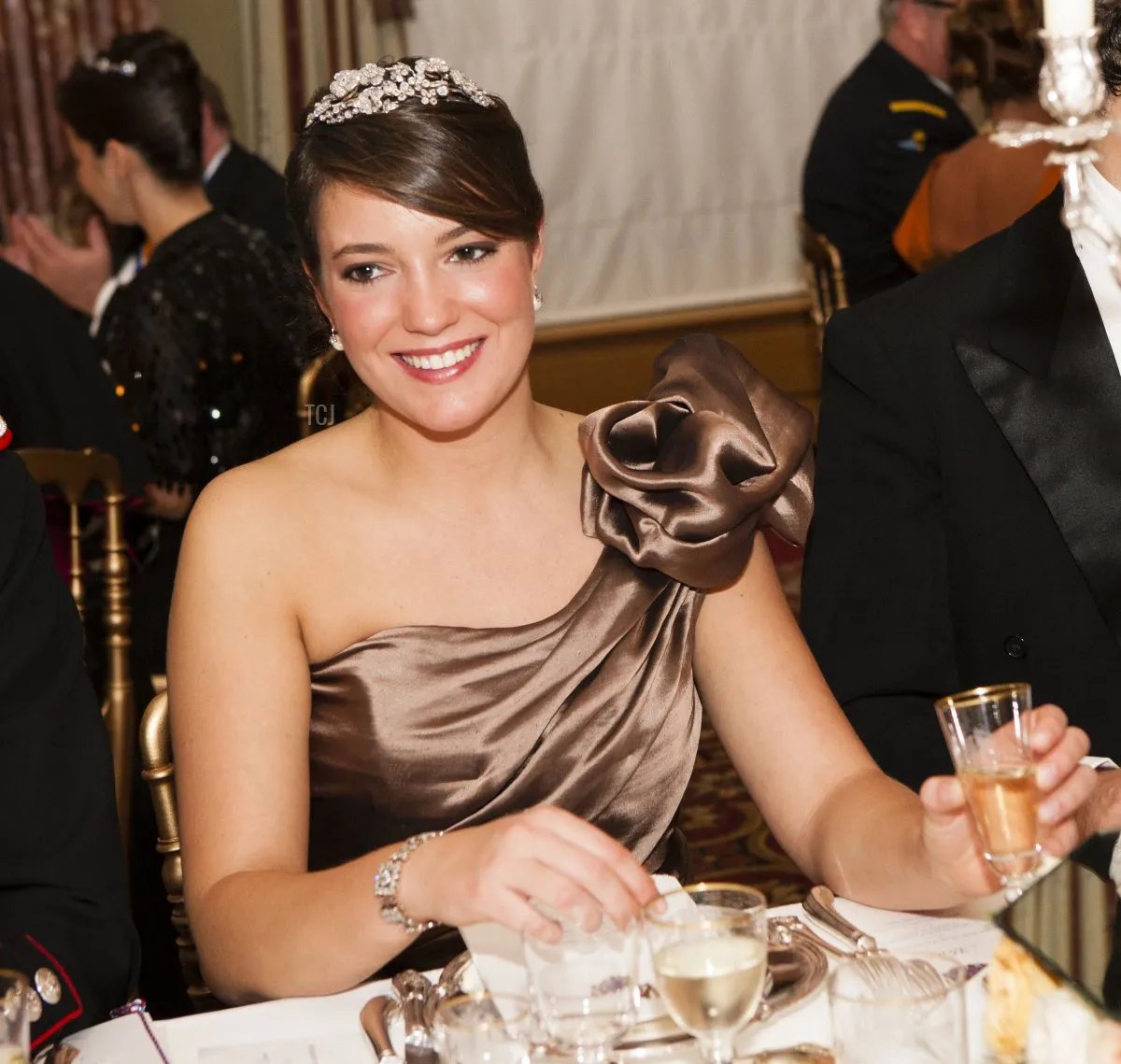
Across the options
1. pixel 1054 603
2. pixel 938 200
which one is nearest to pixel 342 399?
pixel 1054 603

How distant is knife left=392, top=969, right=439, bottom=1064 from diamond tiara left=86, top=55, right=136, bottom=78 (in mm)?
3402

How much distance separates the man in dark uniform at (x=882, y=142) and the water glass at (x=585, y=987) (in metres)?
4.43

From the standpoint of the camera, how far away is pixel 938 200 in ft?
14.5

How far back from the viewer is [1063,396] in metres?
2.03

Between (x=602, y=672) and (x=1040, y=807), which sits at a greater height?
(x=1040, y=807)

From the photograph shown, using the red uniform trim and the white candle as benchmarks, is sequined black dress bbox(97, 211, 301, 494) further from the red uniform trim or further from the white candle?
the white candle

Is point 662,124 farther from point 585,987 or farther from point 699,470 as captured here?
point 585,987

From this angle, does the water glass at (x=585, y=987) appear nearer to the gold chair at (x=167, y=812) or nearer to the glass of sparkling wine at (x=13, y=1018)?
the glass of sparkling wine at (x=13, y=1018)

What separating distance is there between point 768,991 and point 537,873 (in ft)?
0.72

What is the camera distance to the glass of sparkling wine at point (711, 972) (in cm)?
116

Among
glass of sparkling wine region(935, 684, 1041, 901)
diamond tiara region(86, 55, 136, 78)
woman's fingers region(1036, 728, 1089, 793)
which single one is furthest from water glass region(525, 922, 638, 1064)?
diamond tiara region(86, 55, 136, 78)

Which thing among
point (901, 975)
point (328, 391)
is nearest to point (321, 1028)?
point (901, 975)

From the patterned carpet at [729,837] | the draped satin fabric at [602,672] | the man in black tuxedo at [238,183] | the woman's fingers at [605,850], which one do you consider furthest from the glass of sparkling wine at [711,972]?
the man in black tuxedo at [238,183]

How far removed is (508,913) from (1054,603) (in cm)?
101
